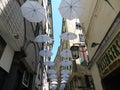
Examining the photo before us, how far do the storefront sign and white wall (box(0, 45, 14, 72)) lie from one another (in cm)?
403

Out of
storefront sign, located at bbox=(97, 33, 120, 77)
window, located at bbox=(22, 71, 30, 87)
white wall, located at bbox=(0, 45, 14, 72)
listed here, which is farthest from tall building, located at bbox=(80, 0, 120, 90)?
window, located at bbox=(22, 71, 30, 87)

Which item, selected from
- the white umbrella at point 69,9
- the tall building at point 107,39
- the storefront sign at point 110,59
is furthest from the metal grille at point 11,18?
the storefront sign at point 110,59

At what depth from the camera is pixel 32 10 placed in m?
6.86

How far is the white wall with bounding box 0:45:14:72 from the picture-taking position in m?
5.99

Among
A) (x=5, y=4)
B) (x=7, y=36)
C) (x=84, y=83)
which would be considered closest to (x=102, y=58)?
(x=7, y=36)

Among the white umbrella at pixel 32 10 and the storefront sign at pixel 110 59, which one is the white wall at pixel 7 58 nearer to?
the white umbrella at pixel 32 10

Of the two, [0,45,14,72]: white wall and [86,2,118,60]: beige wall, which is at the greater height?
[86,2,118,60]: beige wall

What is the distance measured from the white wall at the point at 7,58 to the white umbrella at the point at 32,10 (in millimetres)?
1766

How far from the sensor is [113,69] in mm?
4547

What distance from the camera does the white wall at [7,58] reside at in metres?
5.99

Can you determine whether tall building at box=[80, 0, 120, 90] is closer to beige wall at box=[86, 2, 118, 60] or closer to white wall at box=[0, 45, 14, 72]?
beige wall at box=[86, 2, 118, 60]

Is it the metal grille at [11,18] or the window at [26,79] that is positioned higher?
the metal grille at [11,18]

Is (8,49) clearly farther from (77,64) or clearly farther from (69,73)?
(69,73)

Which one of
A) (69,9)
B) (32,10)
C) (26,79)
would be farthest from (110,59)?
(26,79)
